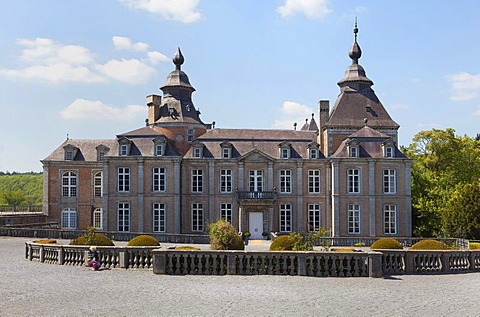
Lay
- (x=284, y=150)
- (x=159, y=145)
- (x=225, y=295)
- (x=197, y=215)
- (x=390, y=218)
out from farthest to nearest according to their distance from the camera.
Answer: (x=284, y=150) < (x=197, y=215) < (x=159, y=145) < (x=390, y=218) < (x=225, y=295)

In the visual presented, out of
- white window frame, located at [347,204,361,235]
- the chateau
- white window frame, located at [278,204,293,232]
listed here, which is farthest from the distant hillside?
white window frame, located at [347,204,361,235]

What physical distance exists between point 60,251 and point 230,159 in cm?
2407

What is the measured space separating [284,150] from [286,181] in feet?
8.44

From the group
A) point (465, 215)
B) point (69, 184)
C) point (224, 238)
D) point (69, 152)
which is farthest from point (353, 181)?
point (224, 238)

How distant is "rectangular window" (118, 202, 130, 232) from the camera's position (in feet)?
152

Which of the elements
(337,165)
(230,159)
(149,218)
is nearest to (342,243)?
(337,165)

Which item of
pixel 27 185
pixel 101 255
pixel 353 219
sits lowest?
pixel 101 255

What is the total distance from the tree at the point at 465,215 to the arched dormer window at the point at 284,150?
1327 centimetres

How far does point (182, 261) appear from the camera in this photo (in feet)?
69.5

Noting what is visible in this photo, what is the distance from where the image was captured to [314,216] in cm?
4697

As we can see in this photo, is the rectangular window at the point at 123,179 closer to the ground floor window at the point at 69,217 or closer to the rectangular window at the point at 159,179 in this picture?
the rectangular window at the point at 159,179

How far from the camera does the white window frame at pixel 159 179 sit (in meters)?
46.3

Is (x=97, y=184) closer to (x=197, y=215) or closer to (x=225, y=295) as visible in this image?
(x=197, y=215)

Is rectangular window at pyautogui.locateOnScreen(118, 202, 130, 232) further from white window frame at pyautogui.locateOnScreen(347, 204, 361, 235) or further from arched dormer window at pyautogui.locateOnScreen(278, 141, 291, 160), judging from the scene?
white window frame at pyautogui.locateOnScreen(347, 204, 361, 235)
